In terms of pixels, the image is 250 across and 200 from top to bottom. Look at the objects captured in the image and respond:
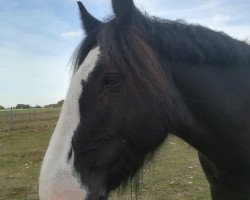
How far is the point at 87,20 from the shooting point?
2.95 m

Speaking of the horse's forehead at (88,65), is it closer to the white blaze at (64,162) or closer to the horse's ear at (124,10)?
the white blaze at (64,162)

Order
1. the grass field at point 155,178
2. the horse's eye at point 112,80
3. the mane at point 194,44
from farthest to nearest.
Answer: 1. the grass field at point 155,178
2. the mane at point 194,44
3. the horse's eye at point 112,80

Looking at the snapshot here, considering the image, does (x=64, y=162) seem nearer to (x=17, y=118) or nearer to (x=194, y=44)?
(x=194, y=44)

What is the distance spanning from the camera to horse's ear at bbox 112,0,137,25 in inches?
103

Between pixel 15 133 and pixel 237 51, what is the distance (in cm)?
2148

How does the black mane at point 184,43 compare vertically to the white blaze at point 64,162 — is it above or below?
above

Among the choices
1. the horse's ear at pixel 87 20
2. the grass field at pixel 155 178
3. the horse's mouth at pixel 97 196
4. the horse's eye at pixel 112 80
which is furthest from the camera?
the grass field at pixel 155 178

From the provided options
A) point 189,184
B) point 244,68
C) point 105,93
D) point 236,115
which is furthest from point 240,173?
point 189,184

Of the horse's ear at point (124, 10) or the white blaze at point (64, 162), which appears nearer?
the white blaze at point (64, 162)

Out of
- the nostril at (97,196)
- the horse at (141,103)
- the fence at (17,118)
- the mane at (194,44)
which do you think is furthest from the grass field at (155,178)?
the fence at (17,118)

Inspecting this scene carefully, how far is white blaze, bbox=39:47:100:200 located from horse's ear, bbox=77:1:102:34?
0.59m

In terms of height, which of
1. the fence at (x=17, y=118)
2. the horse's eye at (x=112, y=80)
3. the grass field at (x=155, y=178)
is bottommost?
the fence at (x=17, y=118)

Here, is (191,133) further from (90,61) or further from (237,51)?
(90,61)

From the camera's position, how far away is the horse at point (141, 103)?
234 centimetres
